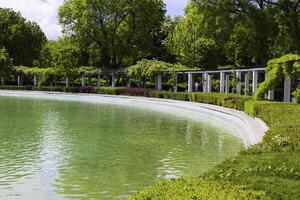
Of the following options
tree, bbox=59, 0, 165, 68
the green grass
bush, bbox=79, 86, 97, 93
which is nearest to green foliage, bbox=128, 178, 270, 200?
the green grass

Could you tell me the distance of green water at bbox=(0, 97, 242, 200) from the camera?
866cm

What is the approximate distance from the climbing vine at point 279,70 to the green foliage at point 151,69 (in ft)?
66.0

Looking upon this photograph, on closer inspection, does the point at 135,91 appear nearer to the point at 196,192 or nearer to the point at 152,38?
the point at 152,38

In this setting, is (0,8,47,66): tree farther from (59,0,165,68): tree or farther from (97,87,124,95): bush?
(97,87,124,95): bush

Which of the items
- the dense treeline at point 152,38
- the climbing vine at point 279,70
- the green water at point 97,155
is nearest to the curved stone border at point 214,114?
the green water at point 97,155

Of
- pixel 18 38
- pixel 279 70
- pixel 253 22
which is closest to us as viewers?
pixel 279 70

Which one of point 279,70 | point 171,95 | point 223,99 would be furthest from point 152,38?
point 279,70

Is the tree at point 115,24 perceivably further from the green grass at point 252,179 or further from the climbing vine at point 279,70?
the green grass at point 252,179

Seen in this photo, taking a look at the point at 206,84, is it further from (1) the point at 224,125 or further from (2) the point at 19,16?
(2) the point at 19,16

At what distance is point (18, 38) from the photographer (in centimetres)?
7138

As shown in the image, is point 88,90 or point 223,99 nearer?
point 223,99

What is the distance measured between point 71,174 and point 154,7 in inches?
1921

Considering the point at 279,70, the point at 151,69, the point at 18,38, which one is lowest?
the point at 279,70

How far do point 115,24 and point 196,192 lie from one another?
5127cm
